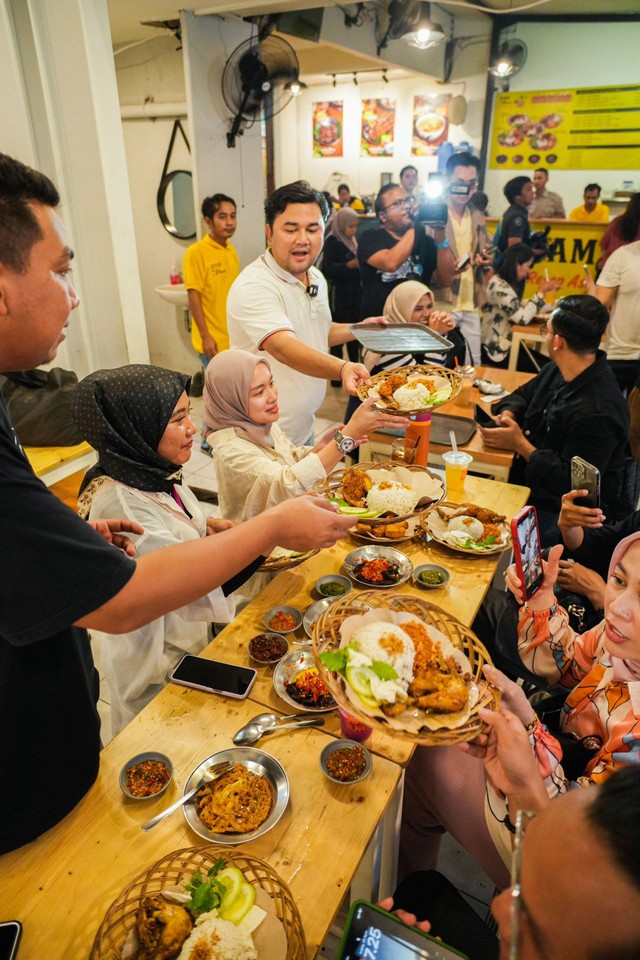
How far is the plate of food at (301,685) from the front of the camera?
142 cm

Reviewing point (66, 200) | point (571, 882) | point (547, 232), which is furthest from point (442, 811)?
point (547, 232)

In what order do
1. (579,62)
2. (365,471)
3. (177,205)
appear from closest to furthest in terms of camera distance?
(365,471) < (177,205) < (579,62)

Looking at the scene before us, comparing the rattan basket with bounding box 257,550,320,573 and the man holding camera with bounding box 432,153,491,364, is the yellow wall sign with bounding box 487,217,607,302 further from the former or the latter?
the rattan basket with bounding box 257,550,320,573

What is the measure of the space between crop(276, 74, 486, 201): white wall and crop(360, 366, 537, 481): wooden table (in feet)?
23.7

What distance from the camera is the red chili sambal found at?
1.22 meters

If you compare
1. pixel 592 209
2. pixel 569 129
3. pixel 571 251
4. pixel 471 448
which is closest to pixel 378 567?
pixel 471 448

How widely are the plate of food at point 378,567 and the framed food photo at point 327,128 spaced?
418 inches

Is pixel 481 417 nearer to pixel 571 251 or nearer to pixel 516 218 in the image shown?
pixel 516 218

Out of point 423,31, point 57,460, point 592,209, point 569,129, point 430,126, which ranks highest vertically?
point 423,31

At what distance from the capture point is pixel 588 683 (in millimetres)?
1603

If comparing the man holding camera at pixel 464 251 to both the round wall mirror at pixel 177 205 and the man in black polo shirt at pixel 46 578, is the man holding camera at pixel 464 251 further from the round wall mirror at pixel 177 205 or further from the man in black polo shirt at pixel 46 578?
the man in black polo shirt at pixel 46 578

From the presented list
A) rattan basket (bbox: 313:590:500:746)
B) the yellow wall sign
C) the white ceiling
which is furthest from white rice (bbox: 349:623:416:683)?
the yellow wall sign

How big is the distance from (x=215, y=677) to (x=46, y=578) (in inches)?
28.3

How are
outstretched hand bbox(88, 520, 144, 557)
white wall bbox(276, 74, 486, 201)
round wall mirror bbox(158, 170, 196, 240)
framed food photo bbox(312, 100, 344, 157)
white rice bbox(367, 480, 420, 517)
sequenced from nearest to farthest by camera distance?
outstretched hand bbox(88, 520, 144, 557)
white rice bbox(367, 480, 420, 517)
round wall mirror bbox(158, 170, 196, 240)
white wall bbox(276, 74, 486, 201)
framed food photo bbox(312, 100, 344, 157)
